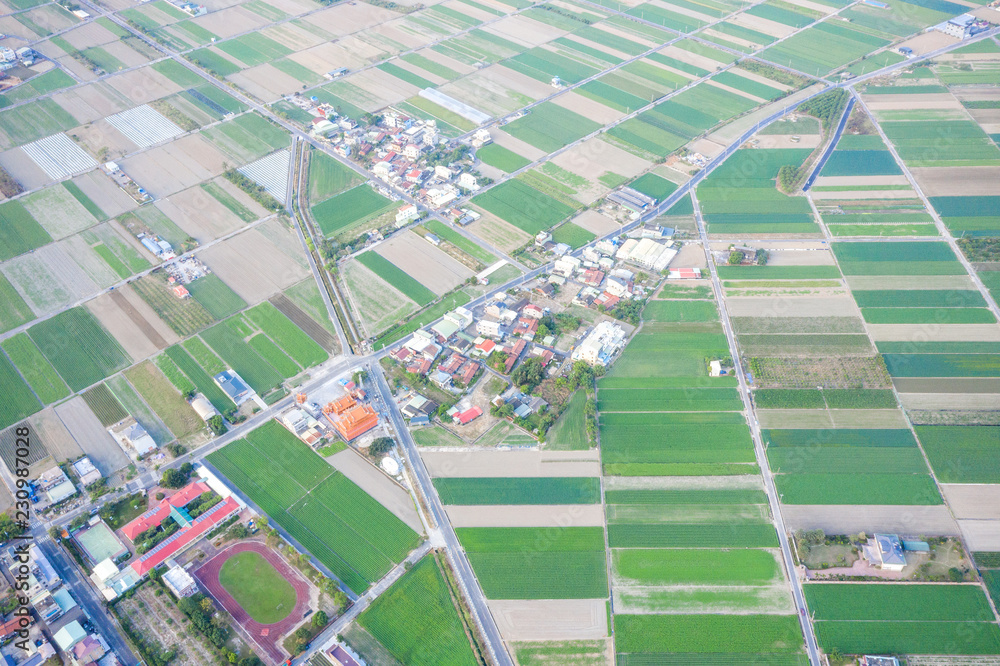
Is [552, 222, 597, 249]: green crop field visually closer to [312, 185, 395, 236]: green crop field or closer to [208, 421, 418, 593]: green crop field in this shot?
[312, 185, 395, 236]: green crop field

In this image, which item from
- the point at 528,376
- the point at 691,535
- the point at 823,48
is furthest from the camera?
the point at 823,48

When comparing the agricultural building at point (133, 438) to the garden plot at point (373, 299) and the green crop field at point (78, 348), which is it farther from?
the garden plot at point (373, 299)

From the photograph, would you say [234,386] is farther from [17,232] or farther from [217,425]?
[17,232]

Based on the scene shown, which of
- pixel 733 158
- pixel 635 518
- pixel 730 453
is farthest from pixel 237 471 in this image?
pixel 733 158

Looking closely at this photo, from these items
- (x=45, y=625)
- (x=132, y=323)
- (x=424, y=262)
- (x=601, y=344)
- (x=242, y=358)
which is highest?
(x=424, y=262)

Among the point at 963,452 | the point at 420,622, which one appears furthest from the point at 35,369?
the point at 963,452

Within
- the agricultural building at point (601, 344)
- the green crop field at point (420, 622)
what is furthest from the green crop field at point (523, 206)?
the green crop field at point (420, 622)

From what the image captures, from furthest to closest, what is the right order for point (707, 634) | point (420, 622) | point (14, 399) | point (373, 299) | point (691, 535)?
point (373, 299)
point (14, 399)
point (691, 535)
point (420, 622)
point (707, 634)
